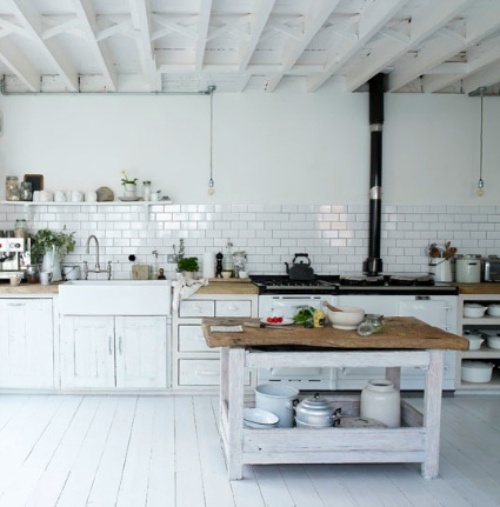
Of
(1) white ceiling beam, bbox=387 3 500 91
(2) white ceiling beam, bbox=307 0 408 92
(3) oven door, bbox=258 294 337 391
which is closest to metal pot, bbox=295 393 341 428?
(3) oven door, bbox=258 294 337 391

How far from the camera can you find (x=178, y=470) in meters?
3.71

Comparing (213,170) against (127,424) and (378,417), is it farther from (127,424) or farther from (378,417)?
(378,417)

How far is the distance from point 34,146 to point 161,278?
1864mm

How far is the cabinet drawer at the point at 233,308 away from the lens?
5.36 m

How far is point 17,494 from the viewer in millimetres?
3338

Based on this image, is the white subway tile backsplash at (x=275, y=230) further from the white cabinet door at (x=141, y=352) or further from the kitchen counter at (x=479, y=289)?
the white cabinet door at (x=141, y=352)

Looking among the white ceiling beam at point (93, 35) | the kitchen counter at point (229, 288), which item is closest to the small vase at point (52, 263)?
the kitchen counter at point (229, 288)

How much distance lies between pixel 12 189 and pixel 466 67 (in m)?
4.46

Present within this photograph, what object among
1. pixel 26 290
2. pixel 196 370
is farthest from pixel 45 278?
pixel 196 370

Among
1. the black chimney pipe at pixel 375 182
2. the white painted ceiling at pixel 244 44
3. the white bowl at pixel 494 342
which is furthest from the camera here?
the black chimney pipe at pixel 375 182

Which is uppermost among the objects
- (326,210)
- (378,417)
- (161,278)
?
(326,210)

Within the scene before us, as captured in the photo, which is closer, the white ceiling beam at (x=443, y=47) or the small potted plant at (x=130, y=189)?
the white ceiling beam at (x=443, y=47)

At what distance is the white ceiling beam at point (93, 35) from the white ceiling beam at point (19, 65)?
677mm

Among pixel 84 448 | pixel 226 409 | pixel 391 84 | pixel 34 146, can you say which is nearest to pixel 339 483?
pixel 226 409
